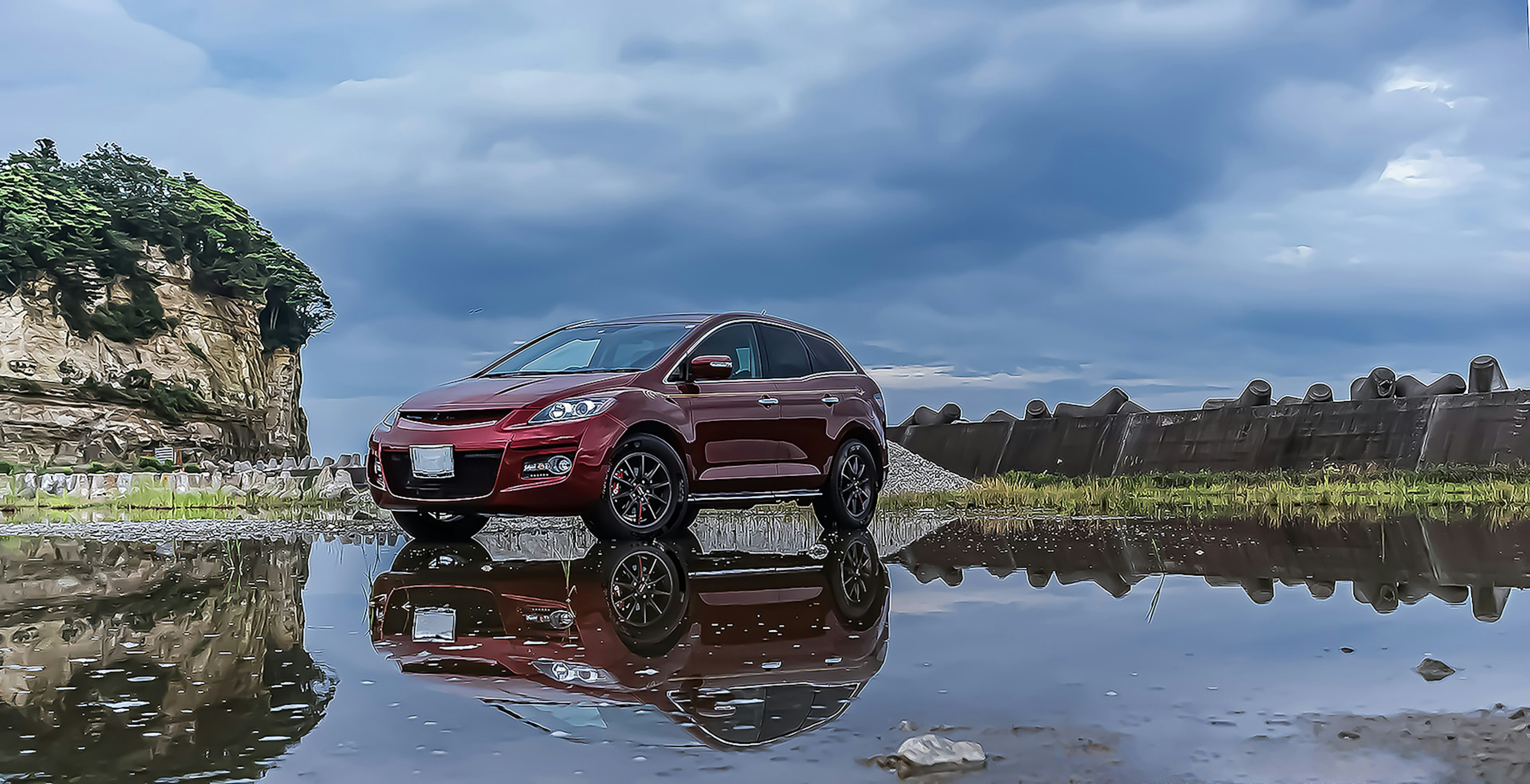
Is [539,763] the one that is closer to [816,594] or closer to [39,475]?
[816,594]

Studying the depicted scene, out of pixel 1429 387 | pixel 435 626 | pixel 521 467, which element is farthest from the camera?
pixel 1429 387

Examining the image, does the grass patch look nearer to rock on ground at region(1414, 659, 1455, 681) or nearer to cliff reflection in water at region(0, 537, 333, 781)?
rock on ground at region(1414, 659, 1455, 681)

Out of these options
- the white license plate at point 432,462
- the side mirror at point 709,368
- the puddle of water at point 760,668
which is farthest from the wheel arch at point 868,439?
the white license plate at point 432,462

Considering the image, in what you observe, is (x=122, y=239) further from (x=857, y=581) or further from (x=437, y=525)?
(x=857, y=581)

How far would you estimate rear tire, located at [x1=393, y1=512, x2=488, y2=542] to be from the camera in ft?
32.2

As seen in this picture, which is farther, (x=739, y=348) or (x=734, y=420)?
(x=739, y=348)

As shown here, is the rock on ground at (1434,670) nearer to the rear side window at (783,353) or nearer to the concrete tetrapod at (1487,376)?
the rear side window at (783,353)

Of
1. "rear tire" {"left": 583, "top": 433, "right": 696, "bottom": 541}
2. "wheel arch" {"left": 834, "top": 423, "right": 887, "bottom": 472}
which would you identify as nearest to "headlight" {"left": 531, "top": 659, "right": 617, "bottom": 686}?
"rear tire" {"left": 583, "top": 433, "right": 696, "bottom": 541}

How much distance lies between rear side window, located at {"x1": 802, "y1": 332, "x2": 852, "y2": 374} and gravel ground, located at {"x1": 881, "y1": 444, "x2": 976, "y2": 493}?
671 cm

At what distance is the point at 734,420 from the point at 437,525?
2530mm

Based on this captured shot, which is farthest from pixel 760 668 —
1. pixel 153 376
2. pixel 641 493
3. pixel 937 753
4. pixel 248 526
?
pixel 153 376

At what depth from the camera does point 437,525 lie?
9906 mm

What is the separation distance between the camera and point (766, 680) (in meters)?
3.84

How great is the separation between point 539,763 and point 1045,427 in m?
19.3
